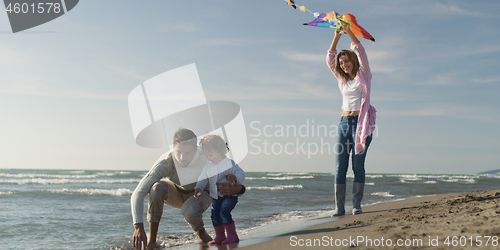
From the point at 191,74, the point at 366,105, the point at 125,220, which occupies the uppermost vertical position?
the point at 191,74

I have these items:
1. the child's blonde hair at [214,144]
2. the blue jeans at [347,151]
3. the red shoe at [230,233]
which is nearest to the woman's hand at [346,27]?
the blue jeans at [347,151]

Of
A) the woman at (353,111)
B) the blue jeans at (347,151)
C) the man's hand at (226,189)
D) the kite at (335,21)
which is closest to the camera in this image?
the man's hand at (226,189)

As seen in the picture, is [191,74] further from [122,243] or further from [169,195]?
[122,243]

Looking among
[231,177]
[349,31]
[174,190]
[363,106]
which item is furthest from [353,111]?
[174,190]

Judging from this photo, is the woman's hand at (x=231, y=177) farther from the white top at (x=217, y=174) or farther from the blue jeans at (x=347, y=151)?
the blue jeans at (x=347, y=151)

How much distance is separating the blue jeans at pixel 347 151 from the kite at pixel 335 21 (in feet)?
3.00

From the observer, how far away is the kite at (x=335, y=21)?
3.38 meters

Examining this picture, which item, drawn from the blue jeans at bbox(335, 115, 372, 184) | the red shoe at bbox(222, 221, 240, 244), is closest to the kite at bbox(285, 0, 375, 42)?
the blue jeans at bbox(335, 115, 372, 184)

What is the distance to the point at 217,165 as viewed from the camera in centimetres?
274

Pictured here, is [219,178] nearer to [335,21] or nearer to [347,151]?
[347,151]

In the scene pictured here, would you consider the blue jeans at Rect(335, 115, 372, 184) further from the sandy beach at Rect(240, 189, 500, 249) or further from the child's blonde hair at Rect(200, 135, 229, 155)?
the child's blonde hair at Rect(200, 135, 229, 155)

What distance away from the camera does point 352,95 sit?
361 cm

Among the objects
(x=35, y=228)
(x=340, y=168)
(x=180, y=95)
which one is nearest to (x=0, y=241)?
(x=35, y=228)

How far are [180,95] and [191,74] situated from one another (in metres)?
0.24
